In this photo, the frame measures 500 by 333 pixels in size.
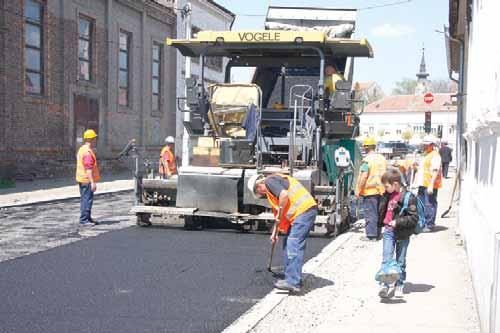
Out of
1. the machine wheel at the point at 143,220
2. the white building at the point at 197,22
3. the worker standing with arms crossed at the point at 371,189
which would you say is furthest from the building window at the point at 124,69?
the worker standing with arms crossed at the point at 371,189

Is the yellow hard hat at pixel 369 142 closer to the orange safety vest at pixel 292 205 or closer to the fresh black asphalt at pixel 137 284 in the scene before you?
the fresh black asphalt at pixel 137 284

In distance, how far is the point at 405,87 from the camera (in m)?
115

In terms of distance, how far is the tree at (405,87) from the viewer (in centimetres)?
11406

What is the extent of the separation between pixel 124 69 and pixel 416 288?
72.2ft

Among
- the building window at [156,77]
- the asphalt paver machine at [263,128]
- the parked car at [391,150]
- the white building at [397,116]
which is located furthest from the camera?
the white building at [397,116]

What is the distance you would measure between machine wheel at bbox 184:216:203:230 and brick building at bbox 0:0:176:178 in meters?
10.3

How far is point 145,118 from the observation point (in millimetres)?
28781

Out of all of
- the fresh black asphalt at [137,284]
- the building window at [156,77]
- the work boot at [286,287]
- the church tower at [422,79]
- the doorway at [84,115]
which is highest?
the church tower at [422,79]

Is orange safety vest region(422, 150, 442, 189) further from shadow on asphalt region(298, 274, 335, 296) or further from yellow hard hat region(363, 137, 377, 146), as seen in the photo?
shadow on asphalt region(298, 274, 335, 296)

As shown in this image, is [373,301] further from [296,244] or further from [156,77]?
[156,77]

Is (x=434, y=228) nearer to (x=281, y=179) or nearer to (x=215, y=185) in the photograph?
(x=215, y=185)

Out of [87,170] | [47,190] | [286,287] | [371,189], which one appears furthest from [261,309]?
[47,190]

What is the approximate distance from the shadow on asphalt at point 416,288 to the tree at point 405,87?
360 ft

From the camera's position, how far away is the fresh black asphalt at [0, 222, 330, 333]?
229 inches
